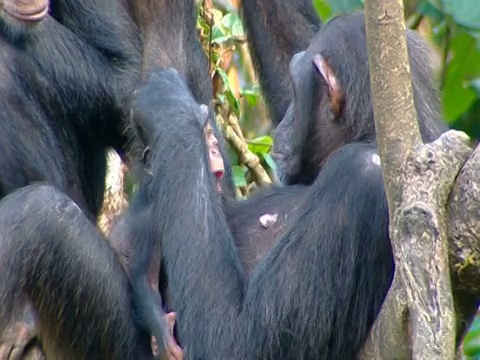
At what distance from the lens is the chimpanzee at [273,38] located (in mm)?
4457

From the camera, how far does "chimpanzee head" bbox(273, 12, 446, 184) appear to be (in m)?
3.46

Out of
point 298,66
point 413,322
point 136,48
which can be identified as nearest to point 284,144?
point 298,66

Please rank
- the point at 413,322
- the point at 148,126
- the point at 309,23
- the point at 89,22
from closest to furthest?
1. the point at 413,322
2. the point at 148,126
3. the point at 89,22
4. the point at 309,23

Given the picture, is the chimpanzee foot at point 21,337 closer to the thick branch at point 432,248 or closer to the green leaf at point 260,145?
the thick branch at point 432,248

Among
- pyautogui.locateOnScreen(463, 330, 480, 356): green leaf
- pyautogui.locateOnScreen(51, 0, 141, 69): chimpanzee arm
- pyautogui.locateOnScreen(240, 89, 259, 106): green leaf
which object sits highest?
pyautogui.locateOnScreen(51, 0, 141, 69): chimpanzee arm

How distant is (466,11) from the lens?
14.8 ft

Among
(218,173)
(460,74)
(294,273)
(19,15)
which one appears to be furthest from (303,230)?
(460,74)

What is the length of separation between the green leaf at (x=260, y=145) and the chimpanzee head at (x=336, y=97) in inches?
63.5

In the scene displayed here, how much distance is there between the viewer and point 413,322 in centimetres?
277

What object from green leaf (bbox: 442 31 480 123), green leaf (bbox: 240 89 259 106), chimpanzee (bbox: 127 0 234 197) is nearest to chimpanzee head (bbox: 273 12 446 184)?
chimpanzee (bbox: 127 0 234 197)

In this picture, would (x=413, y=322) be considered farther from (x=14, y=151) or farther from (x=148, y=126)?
(x=14, y=151)

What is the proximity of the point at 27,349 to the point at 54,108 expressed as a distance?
0.75 meters

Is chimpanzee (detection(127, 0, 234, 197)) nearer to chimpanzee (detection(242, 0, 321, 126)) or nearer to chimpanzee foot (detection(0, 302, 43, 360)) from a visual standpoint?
chimpanzee (detection(242, 0, 321, 126))

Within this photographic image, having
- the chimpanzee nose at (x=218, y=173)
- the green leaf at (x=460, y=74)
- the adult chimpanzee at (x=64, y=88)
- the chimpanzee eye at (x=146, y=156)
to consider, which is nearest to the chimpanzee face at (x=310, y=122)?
the chimpanzee nose at (x=218, y=173)
